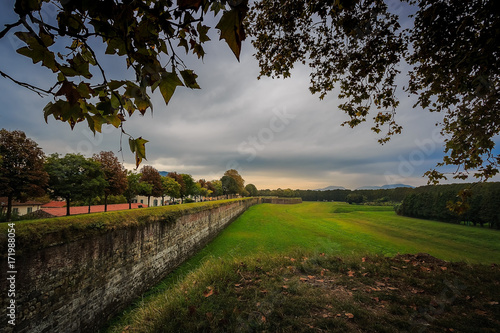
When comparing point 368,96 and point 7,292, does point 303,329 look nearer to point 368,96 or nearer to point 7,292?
point 7,292

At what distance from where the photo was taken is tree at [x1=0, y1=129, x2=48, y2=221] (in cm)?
1311

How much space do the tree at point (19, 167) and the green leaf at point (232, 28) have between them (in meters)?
20.5

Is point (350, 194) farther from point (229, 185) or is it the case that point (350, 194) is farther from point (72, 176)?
point (72, 176)

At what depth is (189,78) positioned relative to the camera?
1.24 m

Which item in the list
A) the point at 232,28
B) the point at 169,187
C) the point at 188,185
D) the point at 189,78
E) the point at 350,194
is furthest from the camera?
the point at 350,194

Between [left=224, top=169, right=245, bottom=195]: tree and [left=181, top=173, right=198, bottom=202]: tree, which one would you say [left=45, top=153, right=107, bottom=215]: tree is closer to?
[left=181, top=173, right=198, bottom=202]: tree

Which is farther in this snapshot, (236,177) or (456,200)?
(236,177)

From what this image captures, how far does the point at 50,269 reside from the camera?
3924 millimetres

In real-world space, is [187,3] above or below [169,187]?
above

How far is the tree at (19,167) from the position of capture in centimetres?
1311

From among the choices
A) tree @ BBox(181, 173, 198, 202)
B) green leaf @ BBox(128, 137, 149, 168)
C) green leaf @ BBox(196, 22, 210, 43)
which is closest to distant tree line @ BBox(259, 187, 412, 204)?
tree @ BBox(181, 173, 198, 202)

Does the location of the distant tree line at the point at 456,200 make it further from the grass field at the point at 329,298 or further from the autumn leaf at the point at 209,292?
the autumn leaf at the point at 209,292

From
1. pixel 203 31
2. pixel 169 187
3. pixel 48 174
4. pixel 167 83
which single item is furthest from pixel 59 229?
pixel 169 187

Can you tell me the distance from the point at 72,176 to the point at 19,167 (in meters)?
3.67
